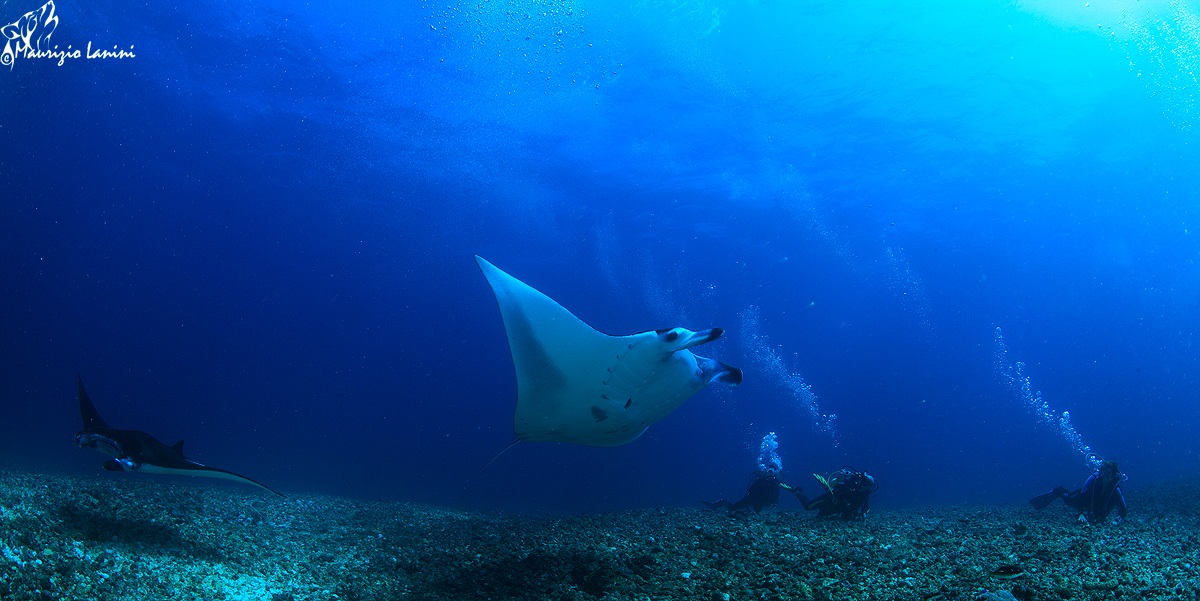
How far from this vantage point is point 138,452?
157 inches

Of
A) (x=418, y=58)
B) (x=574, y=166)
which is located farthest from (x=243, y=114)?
(x=574, y=166)

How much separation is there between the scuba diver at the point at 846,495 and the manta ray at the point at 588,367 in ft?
11.2

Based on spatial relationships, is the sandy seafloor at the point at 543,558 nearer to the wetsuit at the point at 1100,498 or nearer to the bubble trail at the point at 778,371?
the wetsuit at the point at 1100,498

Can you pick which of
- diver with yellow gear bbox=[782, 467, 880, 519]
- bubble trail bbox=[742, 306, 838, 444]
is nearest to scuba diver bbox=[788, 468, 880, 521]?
diver with yellow gear bbox=[782, 467, 880, 519]

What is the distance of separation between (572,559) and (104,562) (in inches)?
122

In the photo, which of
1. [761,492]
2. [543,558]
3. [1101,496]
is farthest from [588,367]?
[1101,496]

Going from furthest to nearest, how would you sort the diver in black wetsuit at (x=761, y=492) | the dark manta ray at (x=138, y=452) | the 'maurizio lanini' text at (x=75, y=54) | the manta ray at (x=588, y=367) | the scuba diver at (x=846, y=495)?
1. the 'maurizio lanini' text at (x=75, y=54)
2. the diver in black wetsuit at (x=761, y=492)
3. the scuba diver at (x=846, y=495)
4. the manta ray at (x=588, y=367)
5. the dark manta ray at (x=138, y=452)

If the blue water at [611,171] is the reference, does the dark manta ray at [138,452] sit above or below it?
below

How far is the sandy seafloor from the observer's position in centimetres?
313

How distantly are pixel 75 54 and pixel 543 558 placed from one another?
2407 cm

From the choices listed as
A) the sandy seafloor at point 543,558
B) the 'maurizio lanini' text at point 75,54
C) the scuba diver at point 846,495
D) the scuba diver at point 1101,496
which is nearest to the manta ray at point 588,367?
the sandy seafloor at point 543,558

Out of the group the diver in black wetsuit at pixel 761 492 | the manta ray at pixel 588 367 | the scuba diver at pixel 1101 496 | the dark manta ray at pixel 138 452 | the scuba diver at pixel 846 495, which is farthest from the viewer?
the diver in black wetsuit at pixel 761 492

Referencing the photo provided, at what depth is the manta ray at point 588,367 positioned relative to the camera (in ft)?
15.3

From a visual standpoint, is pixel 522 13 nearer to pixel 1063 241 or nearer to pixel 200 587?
pixel 200 587
